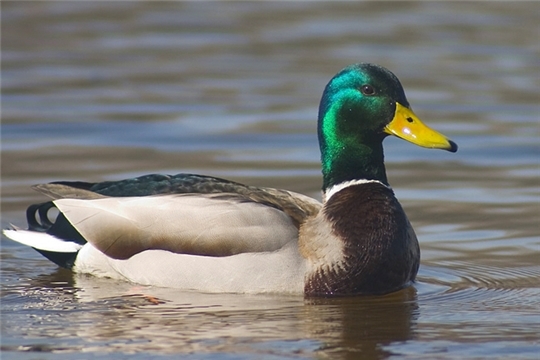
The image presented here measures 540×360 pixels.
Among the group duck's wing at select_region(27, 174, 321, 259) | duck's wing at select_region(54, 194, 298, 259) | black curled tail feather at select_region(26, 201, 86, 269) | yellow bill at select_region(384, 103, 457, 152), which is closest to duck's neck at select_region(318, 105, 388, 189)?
yellow bill at select_region(384, 103, 457, 152)

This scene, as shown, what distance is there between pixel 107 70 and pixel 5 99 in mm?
2128

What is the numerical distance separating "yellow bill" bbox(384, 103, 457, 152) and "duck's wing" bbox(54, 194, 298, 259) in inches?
36.4

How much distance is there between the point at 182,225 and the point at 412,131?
A: 1.63 metres

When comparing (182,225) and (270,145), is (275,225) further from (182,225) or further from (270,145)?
(270,145)

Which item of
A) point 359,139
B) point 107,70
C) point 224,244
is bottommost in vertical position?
point 224,244

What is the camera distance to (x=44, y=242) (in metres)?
8.74

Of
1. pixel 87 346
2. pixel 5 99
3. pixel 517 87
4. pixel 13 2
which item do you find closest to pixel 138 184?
pixel 87 346

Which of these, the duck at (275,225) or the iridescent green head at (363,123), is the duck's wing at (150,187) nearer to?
the duck at (275,225)

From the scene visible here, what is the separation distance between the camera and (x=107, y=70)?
1683 centimetres

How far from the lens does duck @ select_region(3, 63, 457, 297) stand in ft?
26.5

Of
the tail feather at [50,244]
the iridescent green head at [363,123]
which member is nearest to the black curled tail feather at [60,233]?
the tail feather at [50,244]

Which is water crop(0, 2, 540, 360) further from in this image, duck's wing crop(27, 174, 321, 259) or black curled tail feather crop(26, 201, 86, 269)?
duck's wing crop(27, 174, 321, 259)

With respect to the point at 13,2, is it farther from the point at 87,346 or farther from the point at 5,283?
the point at 87,346

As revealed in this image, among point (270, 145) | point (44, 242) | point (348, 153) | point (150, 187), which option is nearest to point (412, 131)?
point (348, 153)
